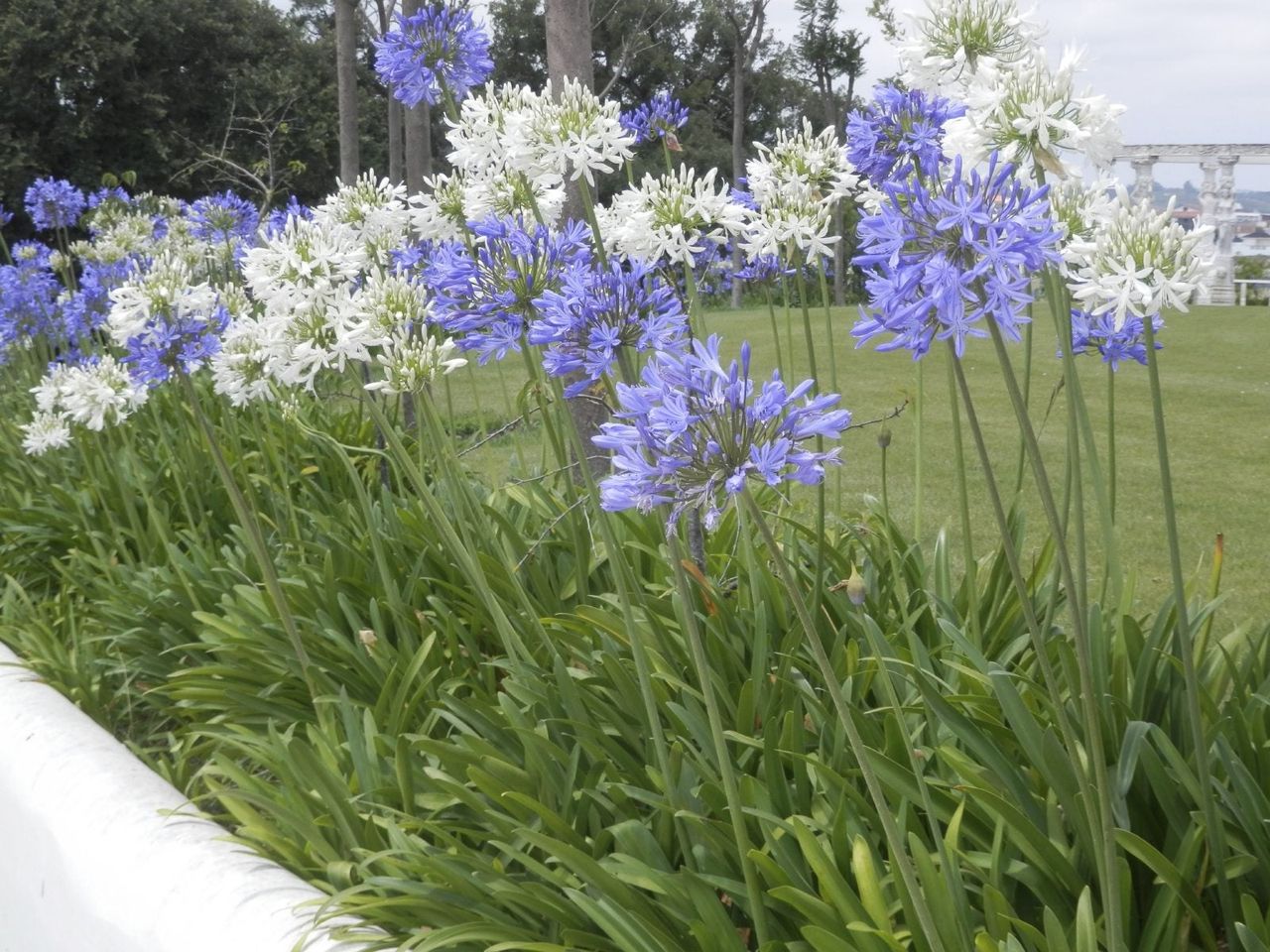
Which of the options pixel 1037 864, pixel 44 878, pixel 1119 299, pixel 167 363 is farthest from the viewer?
pixel 167 363

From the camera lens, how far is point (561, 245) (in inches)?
109

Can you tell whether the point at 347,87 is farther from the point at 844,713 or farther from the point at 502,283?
the point at 844,713

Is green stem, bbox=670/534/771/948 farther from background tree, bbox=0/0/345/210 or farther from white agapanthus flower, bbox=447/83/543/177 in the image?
background tree, bbox=0/0/345/210

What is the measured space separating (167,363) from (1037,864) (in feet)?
8.76

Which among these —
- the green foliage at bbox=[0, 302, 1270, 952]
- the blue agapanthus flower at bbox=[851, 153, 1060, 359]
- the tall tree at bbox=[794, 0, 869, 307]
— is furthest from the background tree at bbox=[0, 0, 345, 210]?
the blue agapanthus flower at bbox=[851, 153, 1060, 359]

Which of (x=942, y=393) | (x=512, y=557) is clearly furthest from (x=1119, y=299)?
(x=942, y=393)

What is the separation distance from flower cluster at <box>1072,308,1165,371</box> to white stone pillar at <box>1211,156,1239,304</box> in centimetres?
1924

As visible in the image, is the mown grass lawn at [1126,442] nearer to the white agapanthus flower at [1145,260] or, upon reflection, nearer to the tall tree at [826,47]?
the white agapanthus flower at [1145,260]

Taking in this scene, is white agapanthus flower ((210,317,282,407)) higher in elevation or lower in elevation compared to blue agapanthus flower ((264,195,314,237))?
lower

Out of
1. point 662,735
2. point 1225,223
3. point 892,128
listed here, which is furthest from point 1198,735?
point 1225,223

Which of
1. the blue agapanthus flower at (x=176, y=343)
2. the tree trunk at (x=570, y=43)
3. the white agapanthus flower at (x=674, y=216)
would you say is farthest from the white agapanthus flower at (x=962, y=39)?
the tree trunk at (x=570, y=43)

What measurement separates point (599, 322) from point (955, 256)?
0.88 m

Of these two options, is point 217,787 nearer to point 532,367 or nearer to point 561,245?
point 532,367

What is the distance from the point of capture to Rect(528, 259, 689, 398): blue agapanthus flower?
2303 millimetres
